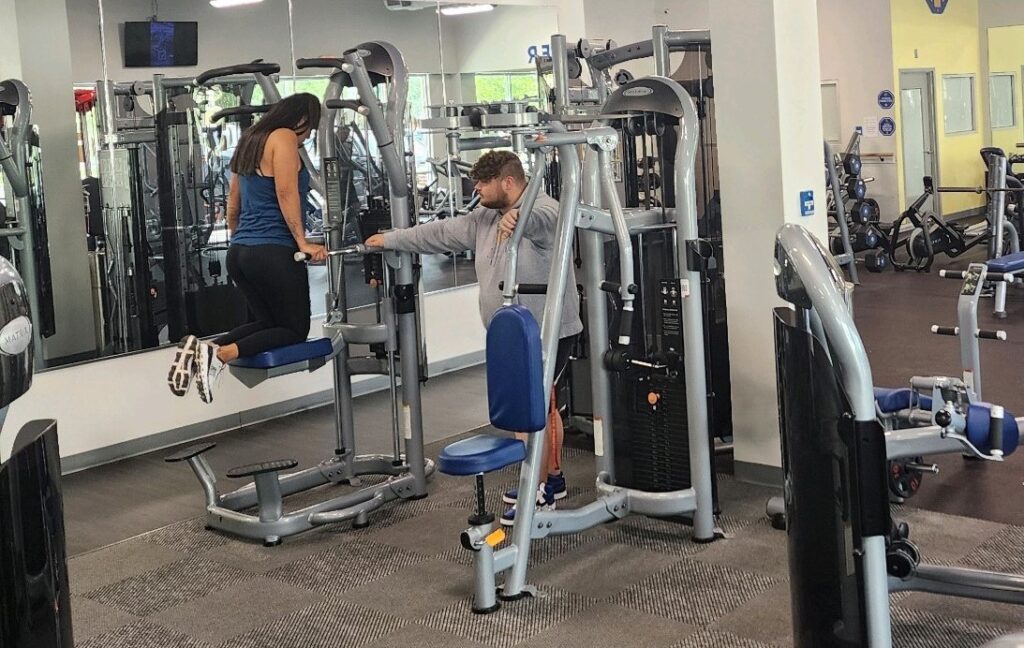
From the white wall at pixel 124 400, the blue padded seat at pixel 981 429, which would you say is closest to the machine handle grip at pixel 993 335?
the blue padded seat at pixel 981 429

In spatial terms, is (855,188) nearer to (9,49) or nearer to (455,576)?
(9,49)

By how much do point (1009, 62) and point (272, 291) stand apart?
1536cm

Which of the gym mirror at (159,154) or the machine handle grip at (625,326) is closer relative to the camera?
the machine handle grip at (625,326)

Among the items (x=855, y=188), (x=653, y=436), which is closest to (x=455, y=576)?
(x=653, y=436)

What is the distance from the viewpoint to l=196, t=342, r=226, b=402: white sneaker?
4.61 meters

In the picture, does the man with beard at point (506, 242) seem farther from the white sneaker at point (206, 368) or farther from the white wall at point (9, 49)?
the white wall at point (9, 49)

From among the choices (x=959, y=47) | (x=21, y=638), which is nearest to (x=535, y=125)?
(x=21, y=638)

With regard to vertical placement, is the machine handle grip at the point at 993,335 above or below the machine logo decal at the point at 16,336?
below

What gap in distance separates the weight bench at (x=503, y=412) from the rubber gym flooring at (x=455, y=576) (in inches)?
7.5

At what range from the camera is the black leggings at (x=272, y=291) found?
485cm

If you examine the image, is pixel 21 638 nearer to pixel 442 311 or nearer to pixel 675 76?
pixel 675 76

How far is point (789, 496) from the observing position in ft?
8.66

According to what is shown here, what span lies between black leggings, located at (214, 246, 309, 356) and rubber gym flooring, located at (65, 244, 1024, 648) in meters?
0.86

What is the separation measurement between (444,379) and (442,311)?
0.49 meters
